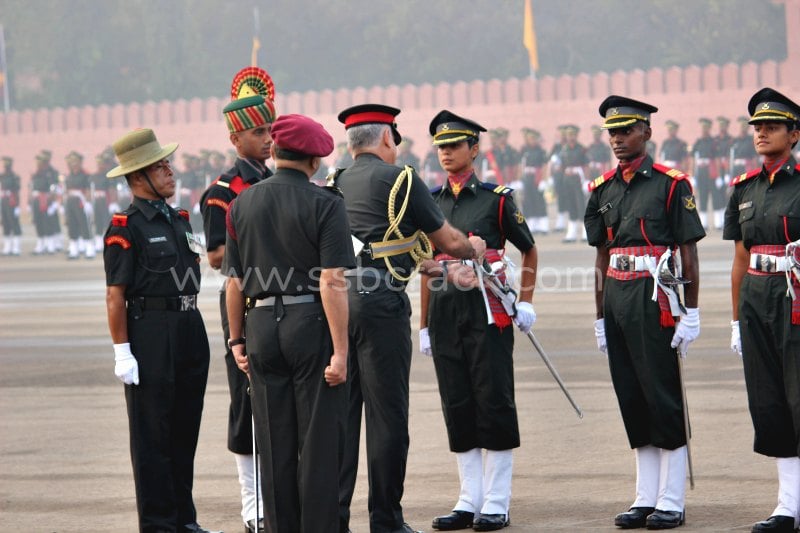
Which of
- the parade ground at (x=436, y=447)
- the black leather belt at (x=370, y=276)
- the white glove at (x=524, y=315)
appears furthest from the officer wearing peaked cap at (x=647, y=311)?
the black leather belt at (x=370, y=276)

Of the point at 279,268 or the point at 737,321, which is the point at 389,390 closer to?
the point at 279,268

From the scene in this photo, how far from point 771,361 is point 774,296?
0.97 ft

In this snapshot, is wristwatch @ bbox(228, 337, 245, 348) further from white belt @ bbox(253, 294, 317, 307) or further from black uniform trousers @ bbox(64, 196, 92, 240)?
black uniform trousers @ bbox(64, 196, 92, 240)

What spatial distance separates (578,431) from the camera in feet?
28.0

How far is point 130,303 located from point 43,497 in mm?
1487

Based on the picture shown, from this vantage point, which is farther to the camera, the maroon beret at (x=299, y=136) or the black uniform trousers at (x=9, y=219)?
the black uniform trousers at (x=9, y=219)

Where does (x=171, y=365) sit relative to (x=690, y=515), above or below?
above

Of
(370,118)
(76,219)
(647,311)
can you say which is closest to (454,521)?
(647,311)

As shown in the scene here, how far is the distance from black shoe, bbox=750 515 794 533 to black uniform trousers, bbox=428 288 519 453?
3.79 feet

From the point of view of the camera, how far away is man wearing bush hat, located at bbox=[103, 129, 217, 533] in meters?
6.19

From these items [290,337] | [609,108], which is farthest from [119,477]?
[609,108]

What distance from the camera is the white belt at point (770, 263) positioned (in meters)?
6.17

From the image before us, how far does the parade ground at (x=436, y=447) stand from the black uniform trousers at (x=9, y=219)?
19.4 meters

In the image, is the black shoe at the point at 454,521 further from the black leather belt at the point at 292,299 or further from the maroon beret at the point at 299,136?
the maroon beret at the point at 299,136
